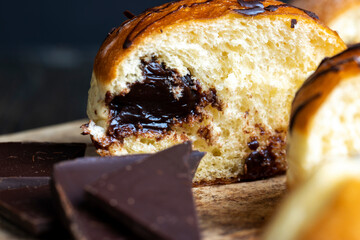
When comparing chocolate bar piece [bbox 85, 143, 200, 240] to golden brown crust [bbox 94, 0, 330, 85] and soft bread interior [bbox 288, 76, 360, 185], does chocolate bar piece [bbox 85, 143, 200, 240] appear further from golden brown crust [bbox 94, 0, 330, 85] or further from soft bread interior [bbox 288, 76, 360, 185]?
golden brown crust [bbox 94, 0, 330, 85]

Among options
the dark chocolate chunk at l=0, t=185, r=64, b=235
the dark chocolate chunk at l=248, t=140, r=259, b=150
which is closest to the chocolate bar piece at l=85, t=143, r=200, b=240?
the dark chocolate chunk at l=0, t=185, r=64, b=235

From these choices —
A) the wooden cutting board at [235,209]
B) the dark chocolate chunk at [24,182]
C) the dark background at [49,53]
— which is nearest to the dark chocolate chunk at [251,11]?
the wooden cutting board at [235,209]

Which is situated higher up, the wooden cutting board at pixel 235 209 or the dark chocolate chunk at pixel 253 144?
the dark chocolate chunk at pixel 253 144

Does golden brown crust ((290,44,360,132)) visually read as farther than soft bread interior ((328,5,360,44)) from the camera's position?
No

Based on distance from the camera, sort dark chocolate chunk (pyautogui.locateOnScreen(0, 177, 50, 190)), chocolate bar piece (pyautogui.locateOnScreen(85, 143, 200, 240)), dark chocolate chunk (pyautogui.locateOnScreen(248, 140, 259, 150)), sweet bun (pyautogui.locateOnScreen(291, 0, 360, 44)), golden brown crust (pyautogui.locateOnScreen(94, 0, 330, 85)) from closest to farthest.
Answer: chocolate bar piece (pyautogui.locateOnScreen(85, 143, 200, 240)) → dark chocolate chunk (pyautogui.locateOnScreen(0, 177, 50, 190)) → golden brown crust (pyautogui.locateOnScreen(94, 0, 330, 85)) → dark chocolate chunk (pyautogui.locateOnScreen(248, 140, 259, 150)) → sweet bun (pyautogui.locateOnScreen(291, 0, 360, 44))

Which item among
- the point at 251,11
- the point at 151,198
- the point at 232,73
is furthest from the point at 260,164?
the point at 151,198

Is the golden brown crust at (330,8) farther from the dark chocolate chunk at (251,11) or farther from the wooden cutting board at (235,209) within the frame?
the wooden cutting board at (235,209)
